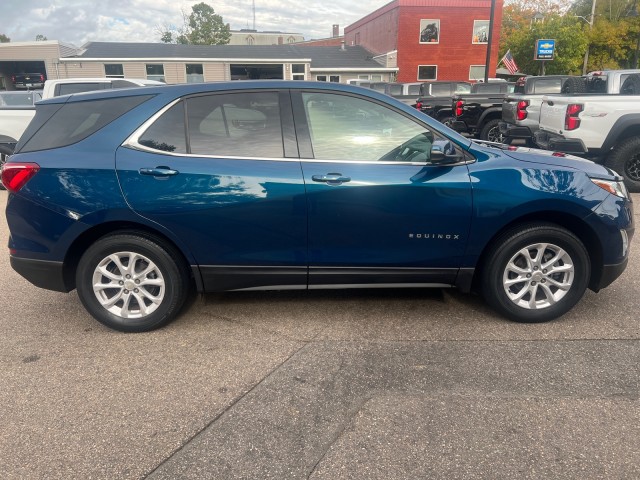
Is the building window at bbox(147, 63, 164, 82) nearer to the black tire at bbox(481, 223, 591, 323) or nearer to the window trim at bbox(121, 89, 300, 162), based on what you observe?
the window trim at bbox(121, 89, 300, 162)

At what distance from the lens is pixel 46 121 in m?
3.58

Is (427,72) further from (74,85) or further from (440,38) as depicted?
(74,85)

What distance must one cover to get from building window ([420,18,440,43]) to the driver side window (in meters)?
37.3

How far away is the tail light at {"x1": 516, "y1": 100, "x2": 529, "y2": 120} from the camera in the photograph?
9133 millimetres

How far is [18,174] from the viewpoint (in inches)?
134

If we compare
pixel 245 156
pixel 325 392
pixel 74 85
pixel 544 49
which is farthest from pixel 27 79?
pixel 325 392

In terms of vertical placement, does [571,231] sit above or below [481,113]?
below

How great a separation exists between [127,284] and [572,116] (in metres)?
6.63

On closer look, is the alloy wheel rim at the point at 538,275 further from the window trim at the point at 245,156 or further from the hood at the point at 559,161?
the window trim at the point at 245,156

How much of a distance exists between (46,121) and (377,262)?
101 inches

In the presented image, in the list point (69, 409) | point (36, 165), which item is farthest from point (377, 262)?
point (36, 165)

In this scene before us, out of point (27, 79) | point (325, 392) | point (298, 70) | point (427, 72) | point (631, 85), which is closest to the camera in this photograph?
point (325, 392)

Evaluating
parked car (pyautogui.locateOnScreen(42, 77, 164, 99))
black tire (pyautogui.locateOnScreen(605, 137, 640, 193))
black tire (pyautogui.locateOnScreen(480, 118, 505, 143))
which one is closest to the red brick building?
black tire (pyautogui.locateOnScreen(480, 118, 505, 143))

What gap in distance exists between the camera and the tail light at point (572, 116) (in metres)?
7.23
